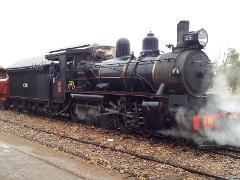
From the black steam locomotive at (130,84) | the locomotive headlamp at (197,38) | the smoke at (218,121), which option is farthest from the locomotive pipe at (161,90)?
the locomotive headlamp at (197,38)

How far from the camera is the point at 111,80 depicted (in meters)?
12.6

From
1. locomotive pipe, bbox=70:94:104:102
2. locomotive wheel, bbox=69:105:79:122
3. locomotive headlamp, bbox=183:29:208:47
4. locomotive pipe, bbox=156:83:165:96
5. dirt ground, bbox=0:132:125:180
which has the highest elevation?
locomotive headlamp, bbox=183:29:208:47

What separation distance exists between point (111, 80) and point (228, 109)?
4009 mm

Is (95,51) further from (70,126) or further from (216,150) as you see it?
(216,150)

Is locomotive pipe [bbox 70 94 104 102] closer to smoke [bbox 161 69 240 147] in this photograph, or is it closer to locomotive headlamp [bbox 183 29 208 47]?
smoke [bbox 161 69 240 147]

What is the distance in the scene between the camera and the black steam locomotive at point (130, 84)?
1009cm

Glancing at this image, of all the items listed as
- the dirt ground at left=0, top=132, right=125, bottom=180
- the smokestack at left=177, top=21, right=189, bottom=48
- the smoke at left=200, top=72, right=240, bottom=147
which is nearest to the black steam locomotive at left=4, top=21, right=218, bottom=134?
the smokestack at left=177, top=21, right=189, bottom=48

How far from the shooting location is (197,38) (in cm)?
1005

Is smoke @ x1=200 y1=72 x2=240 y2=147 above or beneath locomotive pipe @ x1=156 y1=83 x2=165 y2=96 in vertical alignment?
beneath

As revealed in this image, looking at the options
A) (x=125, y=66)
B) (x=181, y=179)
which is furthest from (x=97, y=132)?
(x=181, y=179)

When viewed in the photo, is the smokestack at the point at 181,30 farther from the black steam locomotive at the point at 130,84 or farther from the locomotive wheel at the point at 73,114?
the locomotive wheel at the point at 73,114

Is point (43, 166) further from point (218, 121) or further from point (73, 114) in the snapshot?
point (73, 114)

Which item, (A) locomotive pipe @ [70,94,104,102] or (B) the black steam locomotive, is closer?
(B) the black steam locomotive

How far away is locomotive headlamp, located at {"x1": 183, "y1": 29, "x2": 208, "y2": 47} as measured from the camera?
33.0 feet
